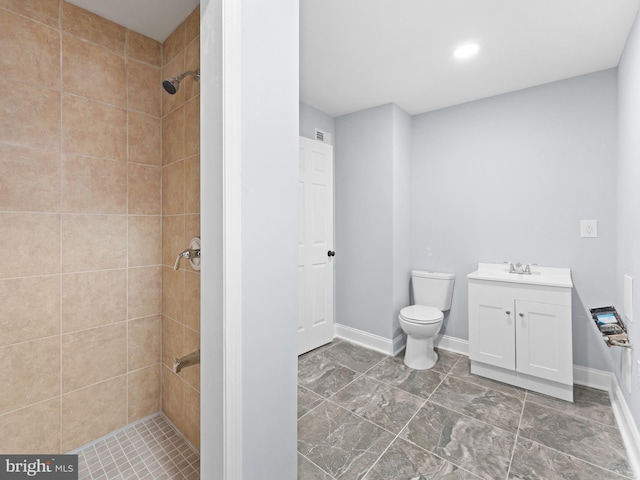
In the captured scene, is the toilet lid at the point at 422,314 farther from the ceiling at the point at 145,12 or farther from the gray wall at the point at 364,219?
the ceiling at the point at 145,12

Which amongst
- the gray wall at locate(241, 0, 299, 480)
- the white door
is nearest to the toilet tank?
the white door

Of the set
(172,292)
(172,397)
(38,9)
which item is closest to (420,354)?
(172,397)

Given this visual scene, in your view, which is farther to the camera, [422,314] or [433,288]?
[433,288]

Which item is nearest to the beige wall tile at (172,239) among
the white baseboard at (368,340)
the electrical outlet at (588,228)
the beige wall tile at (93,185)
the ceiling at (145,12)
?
the beige wall tile at (93,185)

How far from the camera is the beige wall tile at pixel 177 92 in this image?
5.47 feet

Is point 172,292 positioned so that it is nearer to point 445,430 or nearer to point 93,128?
point 93,128

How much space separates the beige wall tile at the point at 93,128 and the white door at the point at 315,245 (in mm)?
1454

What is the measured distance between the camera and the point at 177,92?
1688 mm

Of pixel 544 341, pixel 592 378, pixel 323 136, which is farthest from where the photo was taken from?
pixel 323 136

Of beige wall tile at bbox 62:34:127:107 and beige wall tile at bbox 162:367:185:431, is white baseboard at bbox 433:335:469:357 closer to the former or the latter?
beige wall tile at bbox 162:367:185:431

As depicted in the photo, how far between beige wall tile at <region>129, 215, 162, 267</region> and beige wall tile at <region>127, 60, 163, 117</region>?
0.68m

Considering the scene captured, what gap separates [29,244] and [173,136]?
2.97 ft

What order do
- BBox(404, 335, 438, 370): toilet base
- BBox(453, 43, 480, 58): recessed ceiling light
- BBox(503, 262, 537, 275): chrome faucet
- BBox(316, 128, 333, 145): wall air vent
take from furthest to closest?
BBox(316, 128, 333, 145): wall air vent → BBox(404, 335, 438, 370): toilet base → BBox(503, 262, 537, 275): chrome faucet → BBox(453, 43, 480, 58): recessed ceiling light

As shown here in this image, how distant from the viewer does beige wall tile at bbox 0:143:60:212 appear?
1.39m
